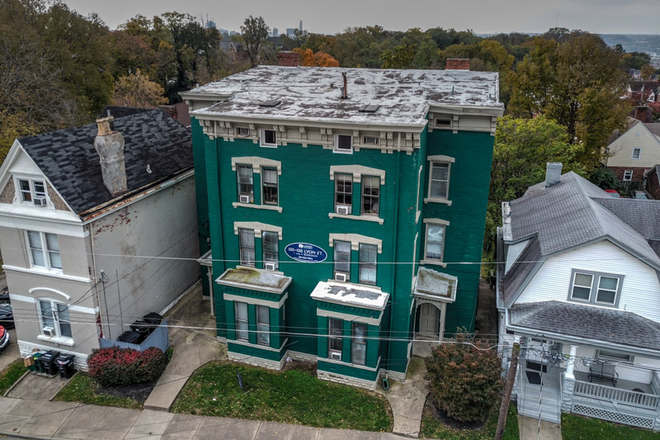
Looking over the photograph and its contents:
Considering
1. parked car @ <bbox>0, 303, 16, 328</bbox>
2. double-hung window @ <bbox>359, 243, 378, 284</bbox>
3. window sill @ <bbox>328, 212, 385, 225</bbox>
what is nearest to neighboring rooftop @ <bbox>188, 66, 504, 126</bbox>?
window sill @ <bbox>328, 212, 385, 225</bbox>

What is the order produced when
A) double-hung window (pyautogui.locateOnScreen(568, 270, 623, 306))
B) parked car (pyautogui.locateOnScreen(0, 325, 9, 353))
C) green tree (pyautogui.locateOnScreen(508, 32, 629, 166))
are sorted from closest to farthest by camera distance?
double-hung window (pyautogui.locateOnScreen(568, 270, 623, 306))
parked car (pyautogui.locateOnScreen(0, 325, 9, 353))
green tree (pyautogui.locateOnScreen(508, 32, 629, 166))

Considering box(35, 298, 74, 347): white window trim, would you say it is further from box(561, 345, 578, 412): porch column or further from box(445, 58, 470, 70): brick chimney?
box(445, 58, 470, 70): brick chimney

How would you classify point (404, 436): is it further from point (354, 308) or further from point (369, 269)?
point (369, 269)

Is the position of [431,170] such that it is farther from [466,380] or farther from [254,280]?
[254,280]

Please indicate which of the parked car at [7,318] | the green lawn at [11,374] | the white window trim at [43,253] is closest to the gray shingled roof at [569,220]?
the white window trim at [43,253]

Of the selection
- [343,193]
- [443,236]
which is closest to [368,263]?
[343,193]
